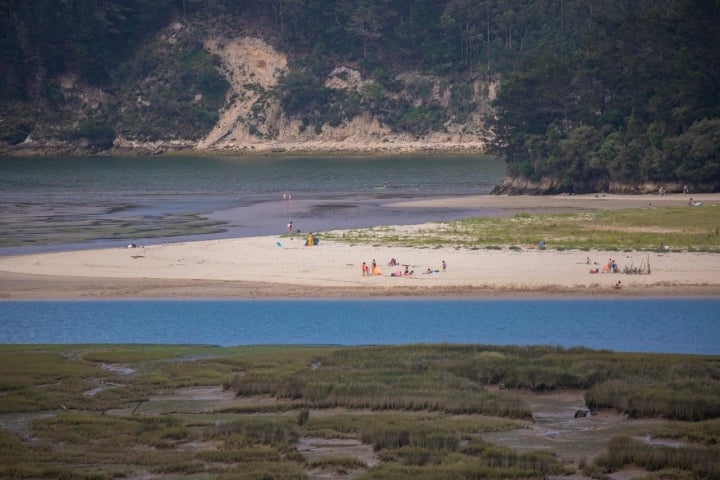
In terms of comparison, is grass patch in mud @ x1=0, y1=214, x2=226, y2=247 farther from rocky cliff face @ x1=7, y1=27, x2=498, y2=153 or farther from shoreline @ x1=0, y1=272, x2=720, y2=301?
rocky cliff face @ x1=7, y1=27, x2=498, y2=153

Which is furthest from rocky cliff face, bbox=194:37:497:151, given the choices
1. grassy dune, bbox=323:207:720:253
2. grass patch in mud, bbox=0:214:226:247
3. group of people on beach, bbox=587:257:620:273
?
group of people on beach, bbox=587:257:620:273

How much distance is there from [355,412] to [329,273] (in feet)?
70.6

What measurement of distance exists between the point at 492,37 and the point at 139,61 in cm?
5753

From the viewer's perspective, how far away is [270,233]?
63.9m

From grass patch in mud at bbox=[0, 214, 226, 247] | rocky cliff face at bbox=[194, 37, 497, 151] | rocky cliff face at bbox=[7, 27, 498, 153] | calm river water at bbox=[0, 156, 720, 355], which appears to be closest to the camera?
calm river water at bbox=[0, 156, 720, 355]

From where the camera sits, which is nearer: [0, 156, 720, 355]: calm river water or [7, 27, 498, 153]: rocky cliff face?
[0, 156, 720, 355]: calm river water

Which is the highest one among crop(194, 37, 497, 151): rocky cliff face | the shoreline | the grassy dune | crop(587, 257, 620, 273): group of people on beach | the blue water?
crop(194, 37, 497, 151): rocky cliff face

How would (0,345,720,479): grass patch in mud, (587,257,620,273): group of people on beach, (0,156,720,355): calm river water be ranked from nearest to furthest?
(0,345,720,479): grass patch in mud, (0,156,720,355): calm river water, (587,257,620,273): group of people on beach

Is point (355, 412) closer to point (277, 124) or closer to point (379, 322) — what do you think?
point (379, 322)

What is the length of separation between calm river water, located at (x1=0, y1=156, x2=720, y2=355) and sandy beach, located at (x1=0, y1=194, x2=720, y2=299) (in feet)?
3.88

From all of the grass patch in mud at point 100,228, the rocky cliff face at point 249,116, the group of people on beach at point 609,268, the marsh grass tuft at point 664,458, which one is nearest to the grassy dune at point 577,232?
Result: the group of people on beach at point 609,268

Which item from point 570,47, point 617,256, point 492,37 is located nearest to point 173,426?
point 617,256

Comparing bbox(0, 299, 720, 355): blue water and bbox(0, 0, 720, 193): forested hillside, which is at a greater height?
bbox(0, 0, 720, 193): forested hillside

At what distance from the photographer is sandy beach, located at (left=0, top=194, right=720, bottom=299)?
43531 millimetres
